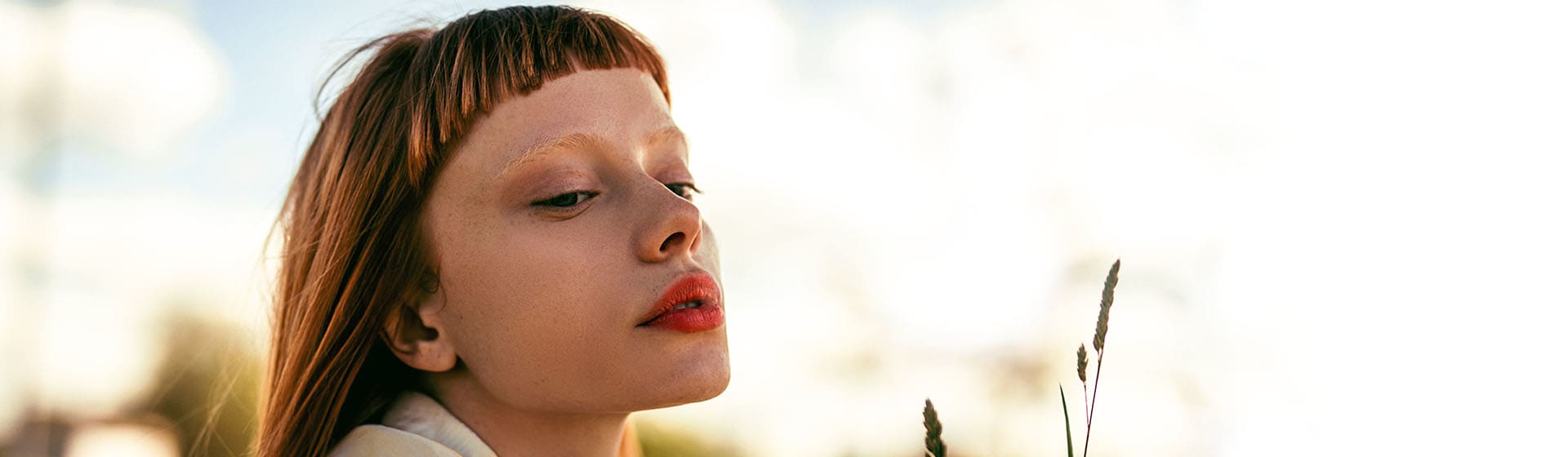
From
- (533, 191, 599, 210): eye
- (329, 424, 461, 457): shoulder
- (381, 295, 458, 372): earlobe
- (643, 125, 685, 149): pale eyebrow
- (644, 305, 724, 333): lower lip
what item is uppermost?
(643, 125, 685, 149): pale eyebrow

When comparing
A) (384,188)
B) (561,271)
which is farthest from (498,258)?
(384,188)

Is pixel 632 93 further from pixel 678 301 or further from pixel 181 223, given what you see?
pixel 181 223

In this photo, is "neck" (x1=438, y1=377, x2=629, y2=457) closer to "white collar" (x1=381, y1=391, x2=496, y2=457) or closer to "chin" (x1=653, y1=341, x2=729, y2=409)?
"white collar" (x1=381, y1=391, x2=496, y2=457)

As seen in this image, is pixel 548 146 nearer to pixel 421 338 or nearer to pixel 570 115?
pixel 570 115


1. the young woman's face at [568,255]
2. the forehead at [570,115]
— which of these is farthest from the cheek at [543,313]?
the forehead at [570,115]

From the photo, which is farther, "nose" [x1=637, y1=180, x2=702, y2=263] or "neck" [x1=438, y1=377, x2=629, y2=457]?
"neck" [x1=438, y1=377, x2=629, y2=457]

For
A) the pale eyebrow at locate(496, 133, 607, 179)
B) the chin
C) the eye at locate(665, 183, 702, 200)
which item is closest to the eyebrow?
the pale eyebrow at locate(496, 133, 607, 179)

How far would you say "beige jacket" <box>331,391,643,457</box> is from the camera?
4.04 ft

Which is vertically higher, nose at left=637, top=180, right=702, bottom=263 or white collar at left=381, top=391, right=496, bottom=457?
nose at left=637, top=180, right=702, bottom=263

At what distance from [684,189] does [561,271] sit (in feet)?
0.76

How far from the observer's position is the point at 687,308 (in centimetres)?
118

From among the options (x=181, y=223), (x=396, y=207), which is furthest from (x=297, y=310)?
(x=181, y=223)

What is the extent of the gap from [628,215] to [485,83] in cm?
21

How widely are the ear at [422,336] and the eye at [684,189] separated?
26 centimetres
